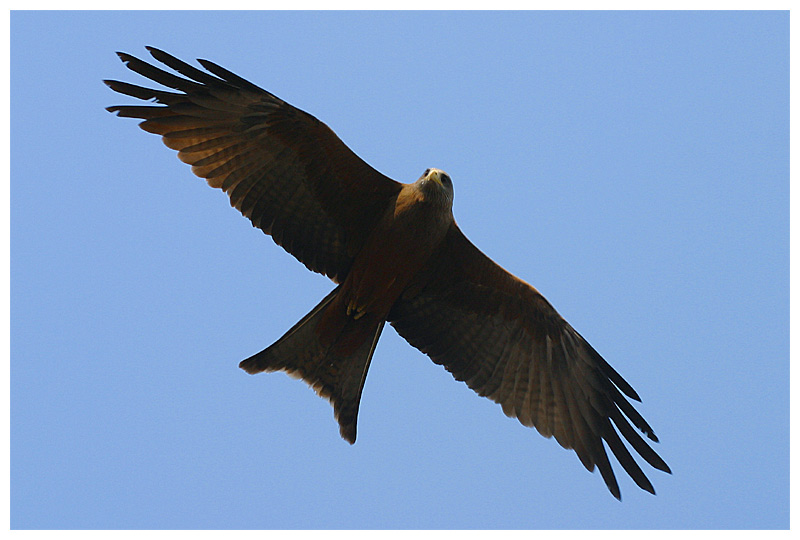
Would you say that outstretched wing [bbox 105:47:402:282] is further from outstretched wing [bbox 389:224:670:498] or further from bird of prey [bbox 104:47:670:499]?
outstretched wing [bbox 389:224:670:498]

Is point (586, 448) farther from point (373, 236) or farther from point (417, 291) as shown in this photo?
point (373, 236)

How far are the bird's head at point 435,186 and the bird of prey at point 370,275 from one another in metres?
0.01

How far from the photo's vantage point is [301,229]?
27.5 ft

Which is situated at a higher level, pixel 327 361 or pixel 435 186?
pixel 435 186

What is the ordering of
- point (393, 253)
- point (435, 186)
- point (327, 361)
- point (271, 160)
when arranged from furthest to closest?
point (327, 361), point (393, 253), point (271, 160), point (435, 186)

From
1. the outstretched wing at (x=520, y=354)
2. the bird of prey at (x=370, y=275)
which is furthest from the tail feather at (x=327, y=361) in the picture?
the outstretched wing at (x=520, y=354)

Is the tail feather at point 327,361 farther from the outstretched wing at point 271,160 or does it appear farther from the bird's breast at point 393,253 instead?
the outstretched wing at point 271,160

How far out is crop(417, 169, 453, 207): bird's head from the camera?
7977mm

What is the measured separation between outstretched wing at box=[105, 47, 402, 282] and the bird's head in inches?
15.1

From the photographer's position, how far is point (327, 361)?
8531 mm

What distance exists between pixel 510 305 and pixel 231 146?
10.6 ft

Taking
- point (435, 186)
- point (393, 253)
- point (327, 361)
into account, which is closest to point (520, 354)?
point (393, 253)

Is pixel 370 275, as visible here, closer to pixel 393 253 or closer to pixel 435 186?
pixel 393 253

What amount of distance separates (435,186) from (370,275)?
109cm
